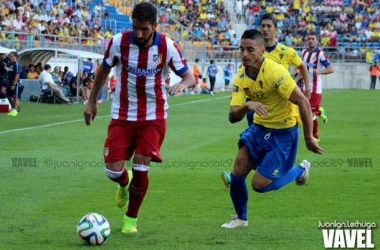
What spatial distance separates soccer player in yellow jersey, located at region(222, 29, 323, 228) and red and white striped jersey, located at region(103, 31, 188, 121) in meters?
0.71

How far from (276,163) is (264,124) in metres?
0.44

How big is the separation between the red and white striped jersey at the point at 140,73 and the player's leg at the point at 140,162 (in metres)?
0.11

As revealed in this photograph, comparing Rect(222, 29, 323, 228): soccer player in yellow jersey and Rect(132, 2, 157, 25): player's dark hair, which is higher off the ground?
Rect(132, 2, 157, 25): player's dark hair

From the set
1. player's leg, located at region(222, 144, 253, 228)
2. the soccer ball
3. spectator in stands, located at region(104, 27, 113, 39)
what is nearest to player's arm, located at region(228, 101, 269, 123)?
player's leg, located at region(222, 144, 253, 228)

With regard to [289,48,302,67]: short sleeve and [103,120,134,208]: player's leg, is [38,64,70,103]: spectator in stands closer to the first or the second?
[289,48,302,67]: short sleeve

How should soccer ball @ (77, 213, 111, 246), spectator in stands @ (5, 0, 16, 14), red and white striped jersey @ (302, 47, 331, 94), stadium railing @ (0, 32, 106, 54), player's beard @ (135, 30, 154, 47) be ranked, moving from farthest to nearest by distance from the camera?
spectator in stands @ (5, 0, 16, 14) → stadium railing @ (0, 32, 106, 54) → red and white striped jersey @ (302, 47, 331, 94) → player's beard @ (135, 30, 154, 47) → soccer ball @ (77, 213, 111, 246)

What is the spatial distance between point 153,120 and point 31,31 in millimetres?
25477

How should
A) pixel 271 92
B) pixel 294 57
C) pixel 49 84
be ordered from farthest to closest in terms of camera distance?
pixel 49 84
pixel 294 57
pixel 271 92

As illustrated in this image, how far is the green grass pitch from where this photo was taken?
7188mm

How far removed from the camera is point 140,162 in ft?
24.8

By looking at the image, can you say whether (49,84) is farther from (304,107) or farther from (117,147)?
(304,107)

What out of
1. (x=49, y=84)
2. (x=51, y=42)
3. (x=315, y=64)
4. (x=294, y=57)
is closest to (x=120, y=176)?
(x=294, y=57)

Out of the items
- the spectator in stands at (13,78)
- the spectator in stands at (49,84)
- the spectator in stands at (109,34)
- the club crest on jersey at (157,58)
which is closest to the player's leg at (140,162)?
the club crest on jersey at (157,58)

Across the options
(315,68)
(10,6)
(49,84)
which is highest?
(315,68)
